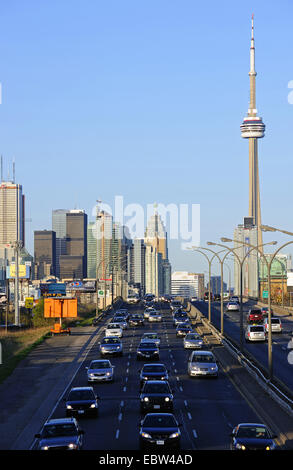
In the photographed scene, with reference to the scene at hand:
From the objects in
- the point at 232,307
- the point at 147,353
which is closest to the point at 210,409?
the point at 147,353

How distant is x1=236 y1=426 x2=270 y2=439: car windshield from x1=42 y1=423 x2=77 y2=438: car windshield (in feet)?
18.4

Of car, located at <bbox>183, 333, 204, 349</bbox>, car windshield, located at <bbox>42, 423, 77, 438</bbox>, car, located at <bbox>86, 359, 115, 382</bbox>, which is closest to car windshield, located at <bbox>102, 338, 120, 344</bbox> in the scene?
car, located at <bbox>183, 333, 204, 349</bbox>

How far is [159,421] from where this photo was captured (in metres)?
29.2

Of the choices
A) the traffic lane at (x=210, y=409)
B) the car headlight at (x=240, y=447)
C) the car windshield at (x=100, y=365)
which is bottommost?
the traffic lane at (x=210, y=409)

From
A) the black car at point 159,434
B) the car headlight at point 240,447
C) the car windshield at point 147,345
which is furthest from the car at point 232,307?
the car headlight at point 240,447

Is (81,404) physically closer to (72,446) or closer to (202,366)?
(72,446)

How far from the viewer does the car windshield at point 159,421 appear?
2897 cm

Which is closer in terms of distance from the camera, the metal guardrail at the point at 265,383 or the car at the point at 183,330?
the metal guardrail at the point at 265,383

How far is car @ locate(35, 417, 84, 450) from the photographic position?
27250 mm

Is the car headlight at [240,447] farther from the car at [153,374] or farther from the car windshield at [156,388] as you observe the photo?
the car at [153,374]

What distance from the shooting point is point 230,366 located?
54719mm

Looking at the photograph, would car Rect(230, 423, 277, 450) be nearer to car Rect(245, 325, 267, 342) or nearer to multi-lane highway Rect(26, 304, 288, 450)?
multi-lane highway Rect(26, 304, 288, 450)
